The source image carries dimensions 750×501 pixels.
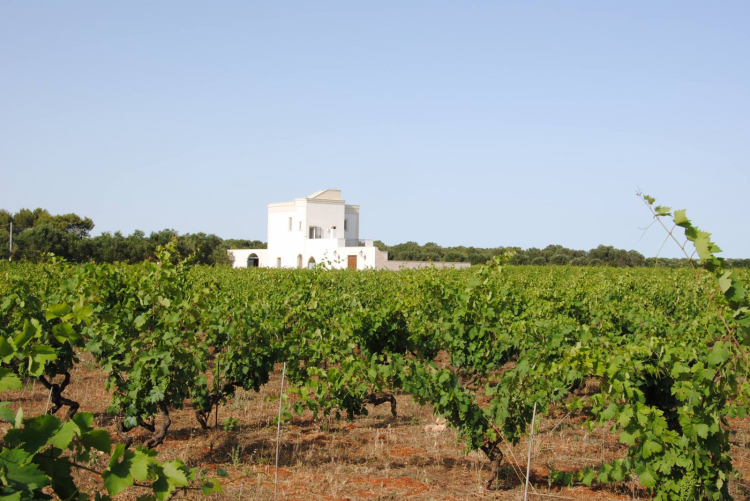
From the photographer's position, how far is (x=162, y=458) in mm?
5473

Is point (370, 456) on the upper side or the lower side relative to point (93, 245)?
lower

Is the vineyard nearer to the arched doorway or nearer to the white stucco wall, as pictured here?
the white stucco wall

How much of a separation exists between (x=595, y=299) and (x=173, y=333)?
6897 mm

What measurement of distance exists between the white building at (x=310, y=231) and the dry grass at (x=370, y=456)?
112ft

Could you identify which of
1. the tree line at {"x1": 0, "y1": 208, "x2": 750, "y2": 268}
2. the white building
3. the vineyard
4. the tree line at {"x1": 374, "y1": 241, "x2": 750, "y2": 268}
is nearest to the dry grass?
the vineyard

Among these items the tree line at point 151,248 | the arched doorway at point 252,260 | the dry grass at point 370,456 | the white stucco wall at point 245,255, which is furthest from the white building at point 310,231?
the dry grass at point 370,456

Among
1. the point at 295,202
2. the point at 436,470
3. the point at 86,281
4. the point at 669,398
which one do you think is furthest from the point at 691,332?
the point at 295,202

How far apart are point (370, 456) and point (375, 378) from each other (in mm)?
925

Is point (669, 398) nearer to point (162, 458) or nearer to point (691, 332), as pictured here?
point (691, 332)

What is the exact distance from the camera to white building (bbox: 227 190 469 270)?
143 ft

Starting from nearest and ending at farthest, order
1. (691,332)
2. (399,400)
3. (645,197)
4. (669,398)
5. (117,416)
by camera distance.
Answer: (645,197) → (669,398) → (691,332) → (117,416) → (399,400)

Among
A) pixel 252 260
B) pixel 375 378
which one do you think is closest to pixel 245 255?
pixel 252 260

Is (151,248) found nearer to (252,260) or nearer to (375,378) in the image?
(252,260)

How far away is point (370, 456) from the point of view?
18.4 feet
